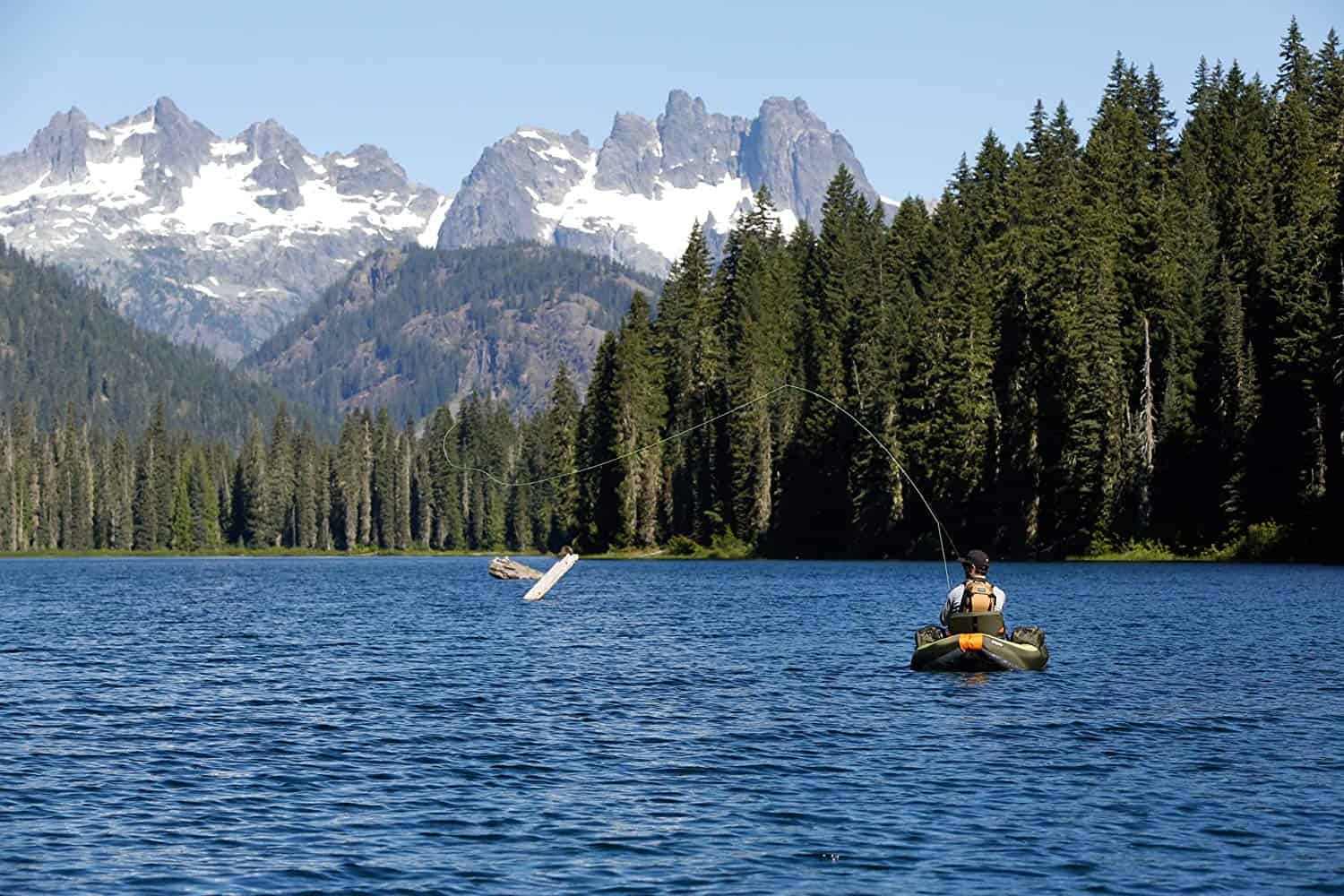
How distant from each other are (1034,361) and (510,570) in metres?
35.8

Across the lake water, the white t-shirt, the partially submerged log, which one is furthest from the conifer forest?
the white t-shirt

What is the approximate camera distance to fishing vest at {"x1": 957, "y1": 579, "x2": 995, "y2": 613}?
3753 cm

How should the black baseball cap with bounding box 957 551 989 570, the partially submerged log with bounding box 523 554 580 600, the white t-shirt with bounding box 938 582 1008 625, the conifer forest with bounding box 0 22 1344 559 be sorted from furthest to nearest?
the conifer forest with bounding box 0 22 1344 559 → the partially submerged log with bounding box 523 554 580 600 → the white t-shirt with bounding box 938 582 1008 625 → the black baseball cap with bounding box 957 551 989 570

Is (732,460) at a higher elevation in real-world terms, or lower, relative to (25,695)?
higher

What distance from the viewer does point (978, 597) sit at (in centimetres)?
3759

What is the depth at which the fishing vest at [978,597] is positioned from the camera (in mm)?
37531

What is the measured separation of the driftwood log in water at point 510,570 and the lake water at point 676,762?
133 ft

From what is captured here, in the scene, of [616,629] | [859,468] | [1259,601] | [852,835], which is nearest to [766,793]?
[852,835]

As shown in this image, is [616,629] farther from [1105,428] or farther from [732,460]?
[732,460]

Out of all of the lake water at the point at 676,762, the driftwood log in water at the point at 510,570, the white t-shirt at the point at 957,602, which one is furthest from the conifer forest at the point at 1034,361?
the white t-shirt at the point at 957,602

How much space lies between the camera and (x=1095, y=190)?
110 metres

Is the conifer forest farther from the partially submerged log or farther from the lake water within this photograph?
the lake water

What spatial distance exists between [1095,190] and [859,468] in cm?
2432

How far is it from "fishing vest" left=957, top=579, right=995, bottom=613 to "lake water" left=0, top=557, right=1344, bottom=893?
5.09ft
